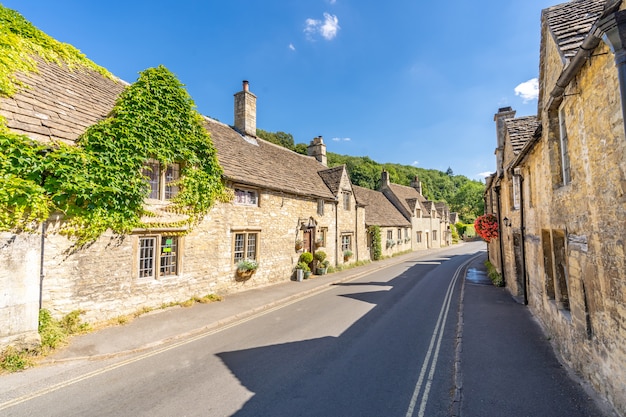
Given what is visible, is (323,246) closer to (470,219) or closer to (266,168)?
(266,168)

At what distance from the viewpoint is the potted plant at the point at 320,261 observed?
2016 centimetres

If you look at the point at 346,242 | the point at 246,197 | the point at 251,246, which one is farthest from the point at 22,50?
the point at 346,242

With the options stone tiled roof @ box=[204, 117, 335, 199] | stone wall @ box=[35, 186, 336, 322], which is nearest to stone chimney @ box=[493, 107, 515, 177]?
stone tiled roof @ box=[204, 117, 335, 199]

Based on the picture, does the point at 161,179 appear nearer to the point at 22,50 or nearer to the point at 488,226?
the point at 22,50

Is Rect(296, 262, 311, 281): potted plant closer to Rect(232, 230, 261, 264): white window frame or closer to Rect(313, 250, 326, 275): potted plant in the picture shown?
Rect(313, 250, 326, 275): potted plant

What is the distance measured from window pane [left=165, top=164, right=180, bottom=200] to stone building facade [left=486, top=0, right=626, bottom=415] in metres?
12.2

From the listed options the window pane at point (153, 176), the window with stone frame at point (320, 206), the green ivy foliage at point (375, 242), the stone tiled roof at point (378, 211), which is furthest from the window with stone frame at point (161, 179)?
the green ivy foliage at point (375, 242)

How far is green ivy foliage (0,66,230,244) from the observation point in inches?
302

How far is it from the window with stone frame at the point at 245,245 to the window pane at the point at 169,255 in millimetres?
3062

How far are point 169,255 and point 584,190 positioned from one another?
12547 millimetres

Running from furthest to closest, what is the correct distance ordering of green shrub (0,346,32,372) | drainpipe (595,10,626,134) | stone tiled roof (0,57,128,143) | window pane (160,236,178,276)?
window pane (160,236,178,276), stone tiled roof (0,57,128,143), green shrub (0,346,32,372), drainpipe (595,10,626,134)

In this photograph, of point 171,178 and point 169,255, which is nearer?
point 169,255

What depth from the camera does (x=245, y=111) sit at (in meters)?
19.8

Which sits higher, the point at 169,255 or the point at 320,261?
the point at 169,255
